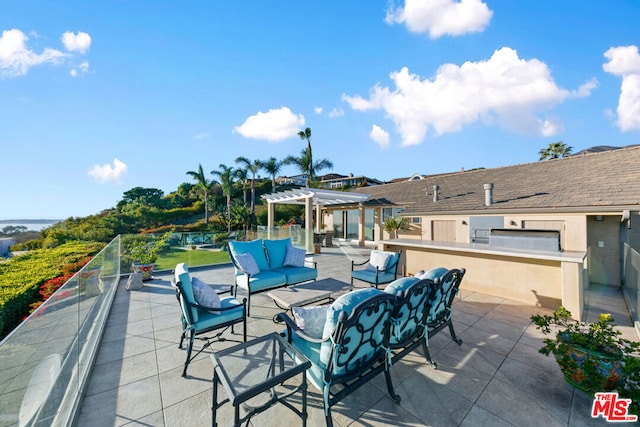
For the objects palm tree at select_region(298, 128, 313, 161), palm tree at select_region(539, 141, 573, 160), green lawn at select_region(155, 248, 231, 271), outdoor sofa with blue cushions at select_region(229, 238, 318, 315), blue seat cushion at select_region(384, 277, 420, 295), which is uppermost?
palm tree at select_region(298, 128, 313, 161)

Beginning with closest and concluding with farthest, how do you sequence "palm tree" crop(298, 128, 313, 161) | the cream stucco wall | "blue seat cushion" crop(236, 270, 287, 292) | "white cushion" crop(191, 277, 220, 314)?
1. "white cushion" crop(191, 277, 220, 314)
2. "blue seat cushion" crop(236, 270, 287, 292)
3. the cream stucco wall
4. "palm tree" crop(298, 128, 313, 161)

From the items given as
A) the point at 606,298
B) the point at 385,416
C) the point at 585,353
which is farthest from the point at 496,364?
the point at 606,298

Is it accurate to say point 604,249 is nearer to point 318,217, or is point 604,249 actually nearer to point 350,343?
point 350,343

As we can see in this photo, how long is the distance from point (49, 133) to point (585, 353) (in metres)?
20.0

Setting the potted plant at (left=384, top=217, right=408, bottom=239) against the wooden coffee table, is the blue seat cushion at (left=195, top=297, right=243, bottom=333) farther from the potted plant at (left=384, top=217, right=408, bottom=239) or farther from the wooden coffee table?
the potted plant at (left=384, top=217, right=408, bottom=239)

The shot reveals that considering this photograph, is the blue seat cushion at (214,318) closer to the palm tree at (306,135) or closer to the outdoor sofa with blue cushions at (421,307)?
the outdoor sofa with blue cushions at (421,307)

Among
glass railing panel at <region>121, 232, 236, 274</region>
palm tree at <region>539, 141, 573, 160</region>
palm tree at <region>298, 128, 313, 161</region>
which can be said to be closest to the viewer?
glass railing panel at <region>121, 232, 236, 274</region>

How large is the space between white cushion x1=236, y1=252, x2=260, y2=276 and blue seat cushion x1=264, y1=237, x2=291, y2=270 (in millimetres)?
612

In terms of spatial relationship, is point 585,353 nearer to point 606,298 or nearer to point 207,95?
point 606,298

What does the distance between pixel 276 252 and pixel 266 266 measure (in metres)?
0.42

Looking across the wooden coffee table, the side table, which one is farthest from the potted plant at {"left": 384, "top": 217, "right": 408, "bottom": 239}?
the side table

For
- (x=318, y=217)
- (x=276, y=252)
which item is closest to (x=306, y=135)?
(x=318, y=217)

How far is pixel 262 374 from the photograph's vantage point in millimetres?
2023

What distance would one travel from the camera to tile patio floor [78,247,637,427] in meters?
2.25
